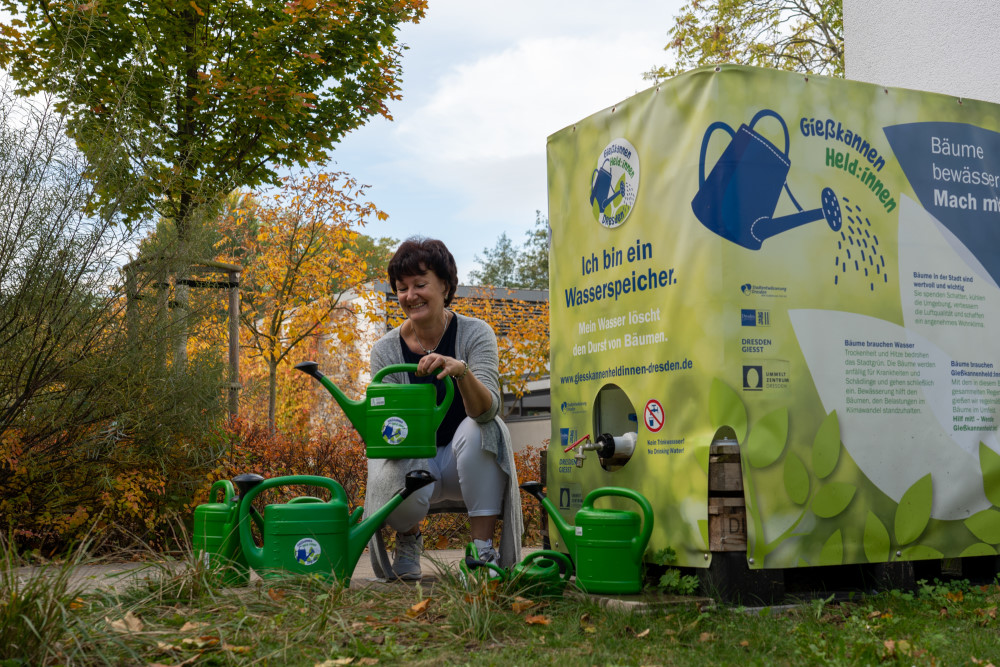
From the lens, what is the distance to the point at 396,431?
3.34 metres

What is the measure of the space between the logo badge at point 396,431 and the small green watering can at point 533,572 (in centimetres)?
51

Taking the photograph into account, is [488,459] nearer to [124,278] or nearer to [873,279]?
[873,279]

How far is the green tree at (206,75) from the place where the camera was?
6.05 meters

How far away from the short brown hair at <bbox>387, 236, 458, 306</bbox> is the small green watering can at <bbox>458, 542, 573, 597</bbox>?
1.18 metres

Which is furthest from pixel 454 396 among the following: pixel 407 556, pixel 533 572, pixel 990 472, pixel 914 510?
pixel 990 472

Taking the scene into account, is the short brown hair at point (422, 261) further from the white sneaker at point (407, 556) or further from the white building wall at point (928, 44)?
the white building wall at point (928, 44)

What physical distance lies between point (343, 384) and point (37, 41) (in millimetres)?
10211

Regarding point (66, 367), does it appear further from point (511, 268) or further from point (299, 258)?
point (511, 268)

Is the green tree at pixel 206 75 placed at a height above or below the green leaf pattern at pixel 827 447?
above

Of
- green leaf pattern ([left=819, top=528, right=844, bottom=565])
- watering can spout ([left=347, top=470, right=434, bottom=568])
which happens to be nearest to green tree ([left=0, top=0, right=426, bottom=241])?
watering can spout ([left=347, top=470, right=434, bottom=568])

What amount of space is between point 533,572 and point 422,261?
137cm

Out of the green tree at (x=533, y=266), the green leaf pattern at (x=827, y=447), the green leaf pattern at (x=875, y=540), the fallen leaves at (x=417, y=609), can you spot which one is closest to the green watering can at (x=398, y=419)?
the fallen leaves at (x=417, y=609)

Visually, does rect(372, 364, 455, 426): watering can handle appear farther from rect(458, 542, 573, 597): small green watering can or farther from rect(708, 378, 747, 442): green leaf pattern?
rect(708, 378, 747, 442): green leaf pattern

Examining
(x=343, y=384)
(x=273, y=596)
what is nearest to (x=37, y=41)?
(x=273, y=596)
